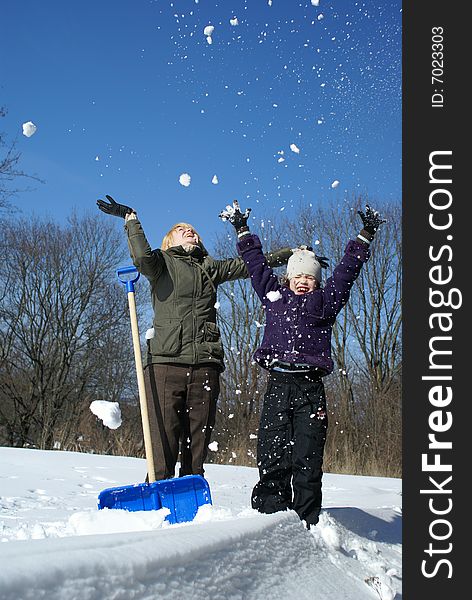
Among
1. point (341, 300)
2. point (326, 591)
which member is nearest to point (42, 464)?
point (341, 300)

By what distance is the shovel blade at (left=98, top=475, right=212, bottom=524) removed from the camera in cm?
298

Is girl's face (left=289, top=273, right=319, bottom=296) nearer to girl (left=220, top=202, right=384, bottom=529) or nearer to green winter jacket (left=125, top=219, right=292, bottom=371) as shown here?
girl (left=220, top=202, right=384, bottom=529)

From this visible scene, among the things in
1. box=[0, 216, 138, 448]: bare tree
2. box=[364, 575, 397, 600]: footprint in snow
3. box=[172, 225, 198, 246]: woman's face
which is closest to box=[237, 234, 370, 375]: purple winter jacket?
box=[172, 225, 198, 246]: woman's face

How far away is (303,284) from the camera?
3.40 meters

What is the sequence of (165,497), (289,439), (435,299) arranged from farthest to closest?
(289,439) < (165,497) < (435,299)

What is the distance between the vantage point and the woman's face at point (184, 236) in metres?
3.81

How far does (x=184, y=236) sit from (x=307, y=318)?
1.00 metres

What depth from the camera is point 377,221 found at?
3410 millimetres

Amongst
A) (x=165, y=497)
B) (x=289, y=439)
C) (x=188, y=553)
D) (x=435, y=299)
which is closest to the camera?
(x=188, y=553)

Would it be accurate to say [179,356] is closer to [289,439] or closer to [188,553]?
[289,439]

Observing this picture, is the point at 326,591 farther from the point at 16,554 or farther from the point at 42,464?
the point at 42,464

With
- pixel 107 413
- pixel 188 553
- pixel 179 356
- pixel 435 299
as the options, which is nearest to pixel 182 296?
pixel 179 356

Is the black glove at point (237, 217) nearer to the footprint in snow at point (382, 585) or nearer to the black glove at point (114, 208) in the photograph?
the black glove at point (114, 208)

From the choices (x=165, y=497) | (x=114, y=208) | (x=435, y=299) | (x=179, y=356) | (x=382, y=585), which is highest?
(x=114, y=208)
